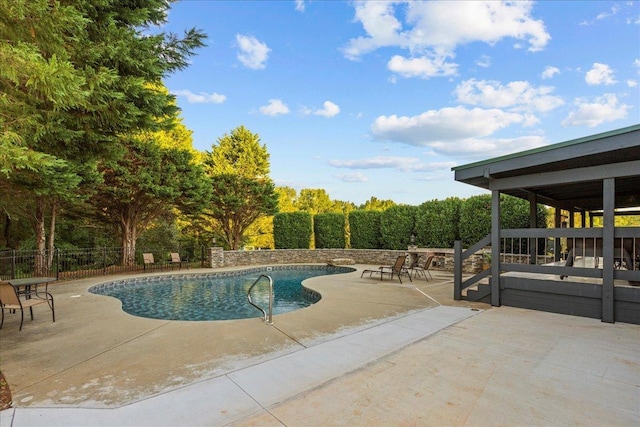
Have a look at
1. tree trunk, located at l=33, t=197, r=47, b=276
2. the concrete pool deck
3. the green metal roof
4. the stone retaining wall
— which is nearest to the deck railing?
the concrete pool deck

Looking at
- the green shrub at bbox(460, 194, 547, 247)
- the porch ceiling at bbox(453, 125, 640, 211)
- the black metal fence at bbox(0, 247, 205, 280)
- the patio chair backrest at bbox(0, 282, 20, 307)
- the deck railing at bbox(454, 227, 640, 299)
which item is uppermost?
the porch ceiling at bbox(453, 125, 640, 211)

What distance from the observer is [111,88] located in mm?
4438

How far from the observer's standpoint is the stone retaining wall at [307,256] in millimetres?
14055

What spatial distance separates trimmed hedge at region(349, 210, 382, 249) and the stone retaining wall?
940 millimetres

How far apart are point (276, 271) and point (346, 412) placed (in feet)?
43.0

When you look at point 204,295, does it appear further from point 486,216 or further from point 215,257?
point 486,216

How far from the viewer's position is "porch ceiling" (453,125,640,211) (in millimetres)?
5109

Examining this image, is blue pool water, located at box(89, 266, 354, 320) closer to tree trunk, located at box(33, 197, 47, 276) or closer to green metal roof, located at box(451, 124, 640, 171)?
tree trunk, located at box(33, 197, 47, 276)

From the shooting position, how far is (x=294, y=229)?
1955 cm

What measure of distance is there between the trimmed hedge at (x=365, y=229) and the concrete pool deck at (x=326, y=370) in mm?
12113

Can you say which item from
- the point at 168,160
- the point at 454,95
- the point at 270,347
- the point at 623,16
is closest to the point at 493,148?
the point at 454,95

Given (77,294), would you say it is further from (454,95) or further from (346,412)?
(454,95)

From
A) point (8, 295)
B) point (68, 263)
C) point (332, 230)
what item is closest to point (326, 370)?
point (8, 295)

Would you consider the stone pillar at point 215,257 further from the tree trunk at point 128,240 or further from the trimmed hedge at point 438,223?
the trimmed hedge at point 438,223
